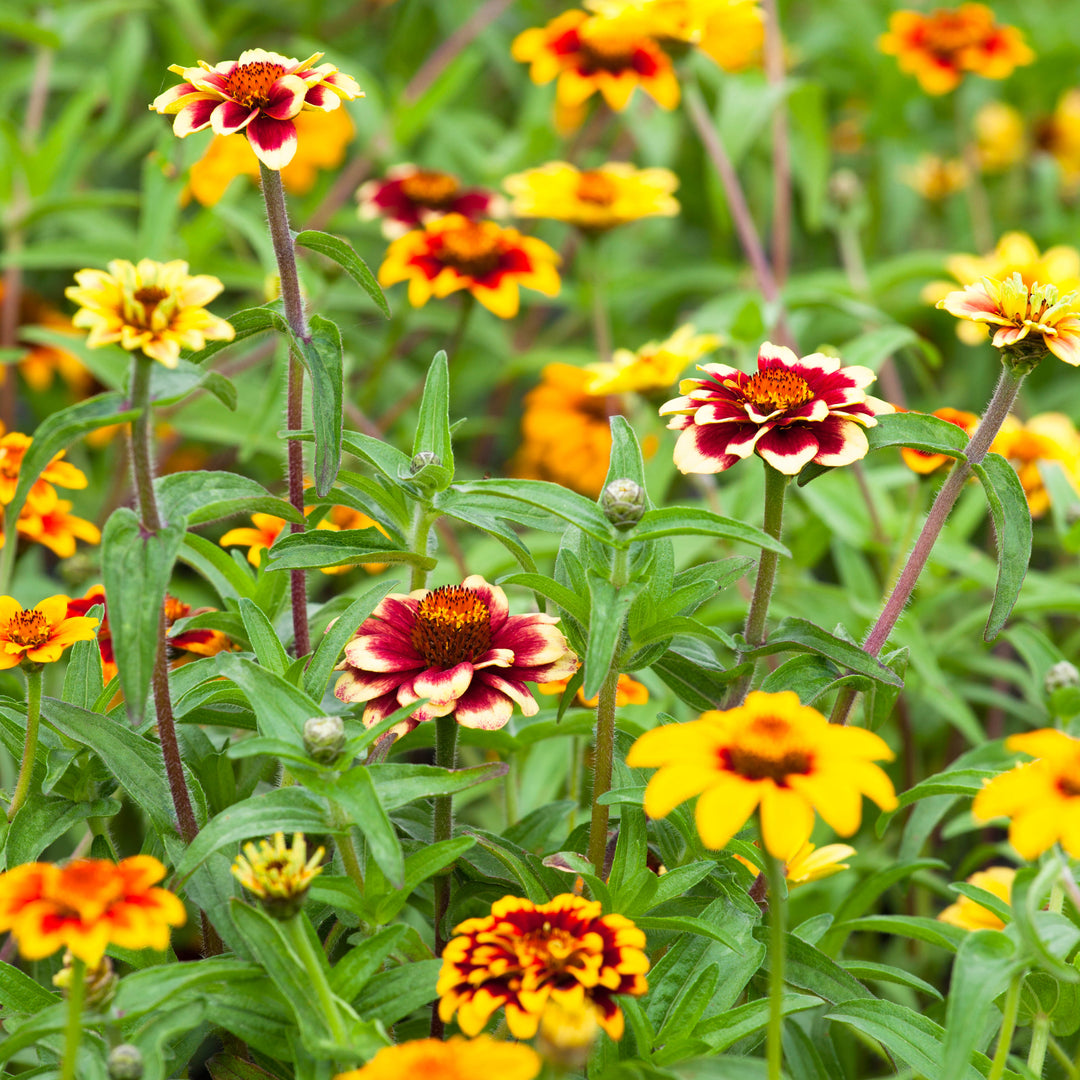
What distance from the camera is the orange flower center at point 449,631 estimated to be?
2.81ft

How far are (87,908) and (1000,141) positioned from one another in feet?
8.40

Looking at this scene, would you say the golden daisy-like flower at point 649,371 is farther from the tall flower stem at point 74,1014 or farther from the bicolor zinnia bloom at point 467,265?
the tall flower stem at point 74,1014

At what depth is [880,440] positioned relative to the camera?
0.85 metres

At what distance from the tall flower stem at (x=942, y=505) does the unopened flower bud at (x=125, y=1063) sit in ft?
1.80

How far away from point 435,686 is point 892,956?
2.66ft

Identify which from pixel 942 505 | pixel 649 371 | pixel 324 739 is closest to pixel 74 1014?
pixel 324 739

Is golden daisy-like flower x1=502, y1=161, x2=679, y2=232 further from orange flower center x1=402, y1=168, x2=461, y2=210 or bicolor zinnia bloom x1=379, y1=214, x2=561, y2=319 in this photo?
bicolor zinnia bloom x1=379, y1=214, x2=561, y2=319

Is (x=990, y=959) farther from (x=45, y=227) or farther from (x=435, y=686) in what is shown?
(x=45, y=227)

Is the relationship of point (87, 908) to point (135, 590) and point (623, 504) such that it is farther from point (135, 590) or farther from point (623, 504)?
point (623, 504)

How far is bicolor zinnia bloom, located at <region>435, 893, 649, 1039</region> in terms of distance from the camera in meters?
0.69

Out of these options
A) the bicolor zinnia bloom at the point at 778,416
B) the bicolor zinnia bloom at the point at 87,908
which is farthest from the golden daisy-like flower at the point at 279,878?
the bicolor zinnia bloom at the point at 778,416

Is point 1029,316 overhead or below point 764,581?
overhead

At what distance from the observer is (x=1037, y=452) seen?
55.4 inches

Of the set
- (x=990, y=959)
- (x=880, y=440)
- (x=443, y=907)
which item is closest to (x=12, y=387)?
(x=443, y=907)
